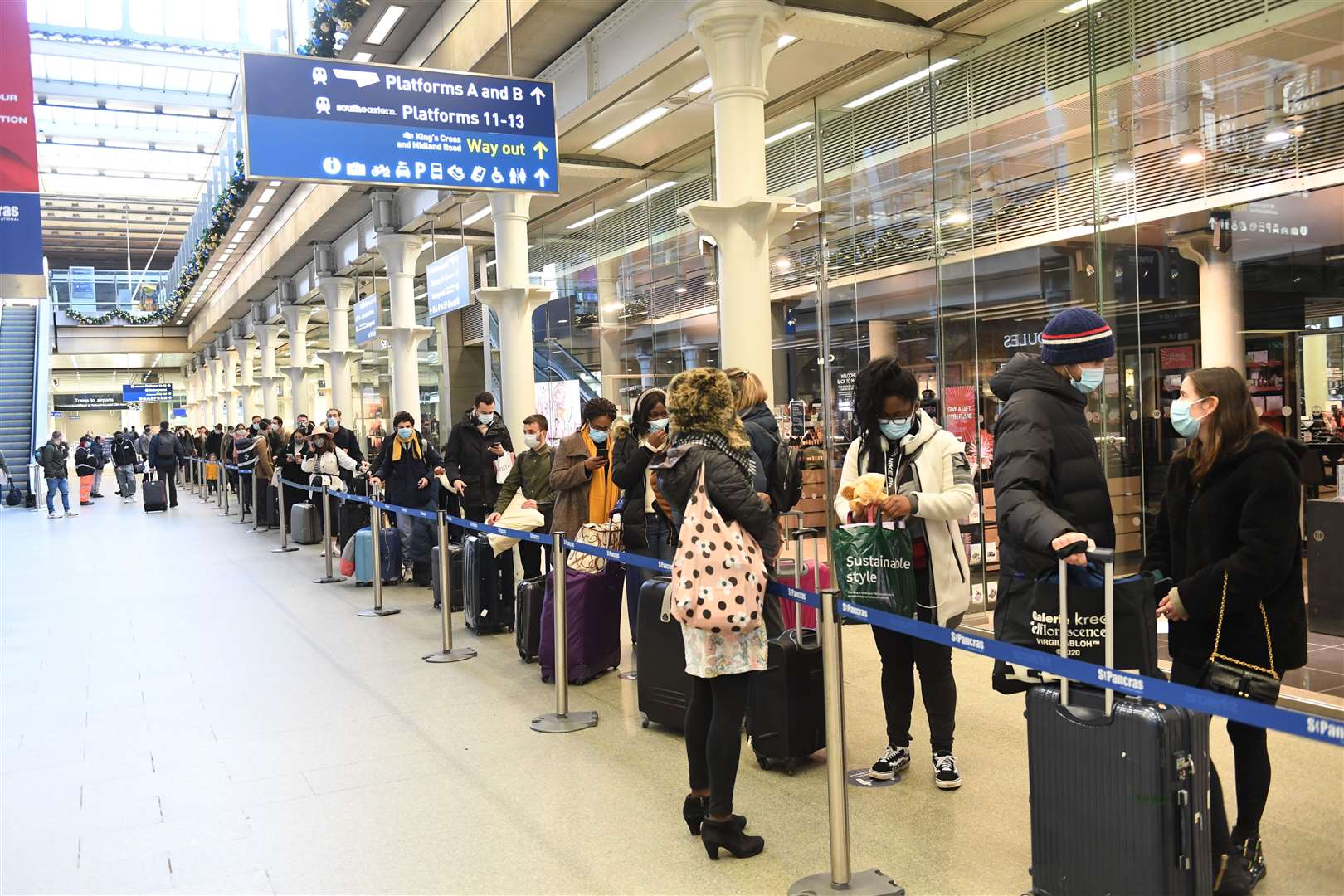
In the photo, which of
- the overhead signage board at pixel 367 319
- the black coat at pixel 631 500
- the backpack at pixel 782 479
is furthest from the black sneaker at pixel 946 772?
the overhead signage board at pixel 367 319

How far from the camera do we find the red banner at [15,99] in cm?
973

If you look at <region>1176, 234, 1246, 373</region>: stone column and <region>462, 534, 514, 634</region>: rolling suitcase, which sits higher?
<region>1176, 234, 1246, 373</region>: stone column

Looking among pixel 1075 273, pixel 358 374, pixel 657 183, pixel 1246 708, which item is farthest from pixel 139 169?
pixel 1246 708

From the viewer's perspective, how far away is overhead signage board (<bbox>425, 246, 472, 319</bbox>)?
507 inches

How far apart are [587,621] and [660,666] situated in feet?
3.68

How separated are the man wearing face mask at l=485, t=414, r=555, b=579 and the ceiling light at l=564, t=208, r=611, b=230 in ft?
23.1

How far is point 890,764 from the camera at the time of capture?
434 centimetres

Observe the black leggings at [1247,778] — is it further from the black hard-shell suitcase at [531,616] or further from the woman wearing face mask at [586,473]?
the black hard-shell suitcase at [531,616]

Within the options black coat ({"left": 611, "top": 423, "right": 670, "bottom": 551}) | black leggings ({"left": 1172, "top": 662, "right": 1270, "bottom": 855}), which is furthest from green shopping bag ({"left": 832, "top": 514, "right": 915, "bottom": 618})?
black coat ({"left": 611, "top": 423, "right": 670, "bottom": 551})

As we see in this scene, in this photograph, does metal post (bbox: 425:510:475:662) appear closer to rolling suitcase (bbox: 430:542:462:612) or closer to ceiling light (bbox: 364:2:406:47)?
rolling suitcase (bbox: 430:542:462:612)

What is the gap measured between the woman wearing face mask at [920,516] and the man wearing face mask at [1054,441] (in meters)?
0.61

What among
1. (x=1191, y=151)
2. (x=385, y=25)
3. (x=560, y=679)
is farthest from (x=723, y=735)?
(x=385, y=25)

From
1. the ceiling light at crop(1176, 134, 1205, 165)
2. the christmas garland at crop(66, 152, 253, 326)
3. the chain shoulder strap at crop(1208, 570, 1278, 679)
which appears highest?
the christmas garland at crop(66, 152, 253, 326)

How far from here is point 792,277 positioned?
10469 mm
